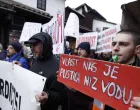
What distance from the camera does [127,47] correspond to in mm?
2127

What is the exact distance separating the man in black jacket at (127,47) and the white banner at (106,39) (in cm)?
302

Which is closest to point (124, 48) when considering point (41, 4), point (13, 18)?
point (13, 18)

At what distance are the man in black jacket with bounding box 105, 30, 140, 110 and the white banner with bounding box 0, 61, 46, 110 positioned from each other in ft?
2.10

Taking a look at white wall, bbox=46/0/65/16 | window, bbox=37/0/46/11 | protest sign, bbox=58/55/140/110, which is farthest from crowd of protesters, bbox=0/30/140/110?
white wall, bbox=46/0/65/16

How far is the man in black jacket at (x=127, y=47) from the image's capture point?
82.6 inches

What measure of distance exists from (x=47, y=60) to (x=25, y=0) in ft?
44.9

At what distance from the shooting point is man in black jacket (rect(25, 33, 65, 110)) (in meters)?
2.62

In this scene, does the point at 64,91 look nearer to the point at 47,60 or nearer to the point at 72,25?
the point at 47,60

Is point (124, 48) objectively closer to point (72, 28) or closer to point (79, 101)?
point (79, 101)

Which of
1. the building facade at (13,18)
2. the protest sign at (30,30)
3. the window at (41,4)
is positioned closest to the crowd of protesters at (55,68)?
the protest sign at (30,30)

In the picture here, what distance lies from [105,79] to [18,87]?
1.21m

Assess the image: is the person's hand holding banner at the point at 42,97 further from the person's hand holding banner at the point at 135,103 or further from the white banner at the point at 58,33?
the white banner at the point at 58,33

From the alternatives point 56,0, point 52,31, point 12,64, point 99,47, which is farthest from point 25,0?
point 12,64

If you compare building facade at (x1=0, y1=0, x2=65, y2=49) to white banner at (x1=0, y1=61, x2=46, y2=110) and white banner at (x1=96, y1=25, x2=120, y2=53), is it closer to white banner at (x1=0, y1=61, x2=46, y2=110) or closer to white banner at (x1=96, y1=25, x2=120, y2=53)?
white banner at (x1=96, y1=25, x2=120, y2=53)
